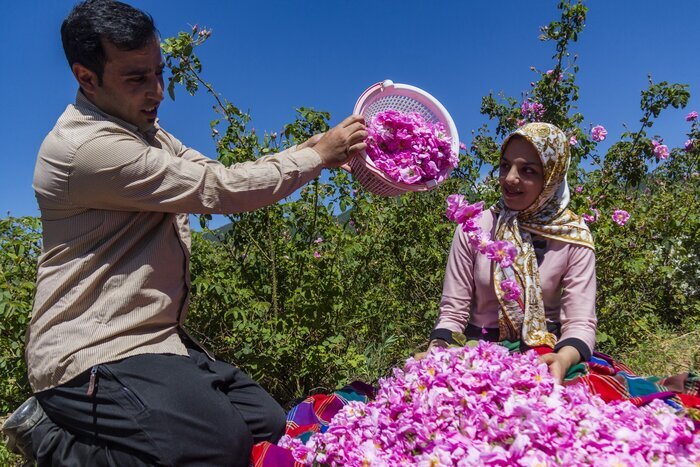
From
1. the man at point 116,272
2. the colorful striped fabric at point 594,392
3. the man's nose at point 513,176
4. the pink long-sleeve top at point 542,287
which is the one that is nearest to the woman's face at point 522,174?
the man's nose at point 513,176

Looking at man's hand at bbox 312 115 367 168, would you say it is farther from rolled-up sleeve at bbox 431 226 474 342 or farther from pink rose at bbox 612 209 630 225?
pink rose at bbox 612 209 630 225

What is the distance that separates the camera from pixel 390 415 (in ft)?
5.29

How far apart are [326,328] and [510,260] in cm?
136

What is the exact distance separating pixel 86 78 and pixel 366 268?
255 cm

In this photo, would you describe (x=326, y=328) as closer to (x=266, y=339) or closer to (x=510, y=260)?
(x=266, y=339)

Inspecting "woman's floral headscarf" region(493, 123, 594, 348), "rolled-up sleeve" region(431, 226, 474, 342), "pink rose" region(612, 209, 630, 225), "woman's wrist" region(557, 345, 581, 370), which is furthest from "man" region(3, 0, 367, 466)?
"pink rose" region(612, 209, 630, 225)

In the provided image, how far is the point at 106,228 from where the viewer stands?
1.91m

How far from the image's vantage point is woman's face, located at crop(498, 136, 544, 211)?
7.96ft

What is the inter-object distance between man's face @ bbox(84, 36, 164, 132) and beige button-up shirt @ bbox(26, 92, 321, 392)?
0.04 metres

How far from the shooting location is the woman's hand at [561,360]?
6.56 feet

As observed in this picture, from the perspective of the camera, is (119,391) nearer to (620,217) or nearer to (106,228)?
(106,228)

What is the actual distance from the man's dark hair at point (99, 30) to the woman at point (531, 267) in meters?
1.54

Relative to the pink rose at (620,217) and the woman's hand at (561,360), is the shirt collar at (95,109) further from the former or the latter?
the pink rose at (620,217)

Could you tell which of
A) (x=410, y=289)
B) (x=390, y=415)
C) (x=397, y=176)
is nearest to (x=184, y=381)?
(x=390, y=415)
